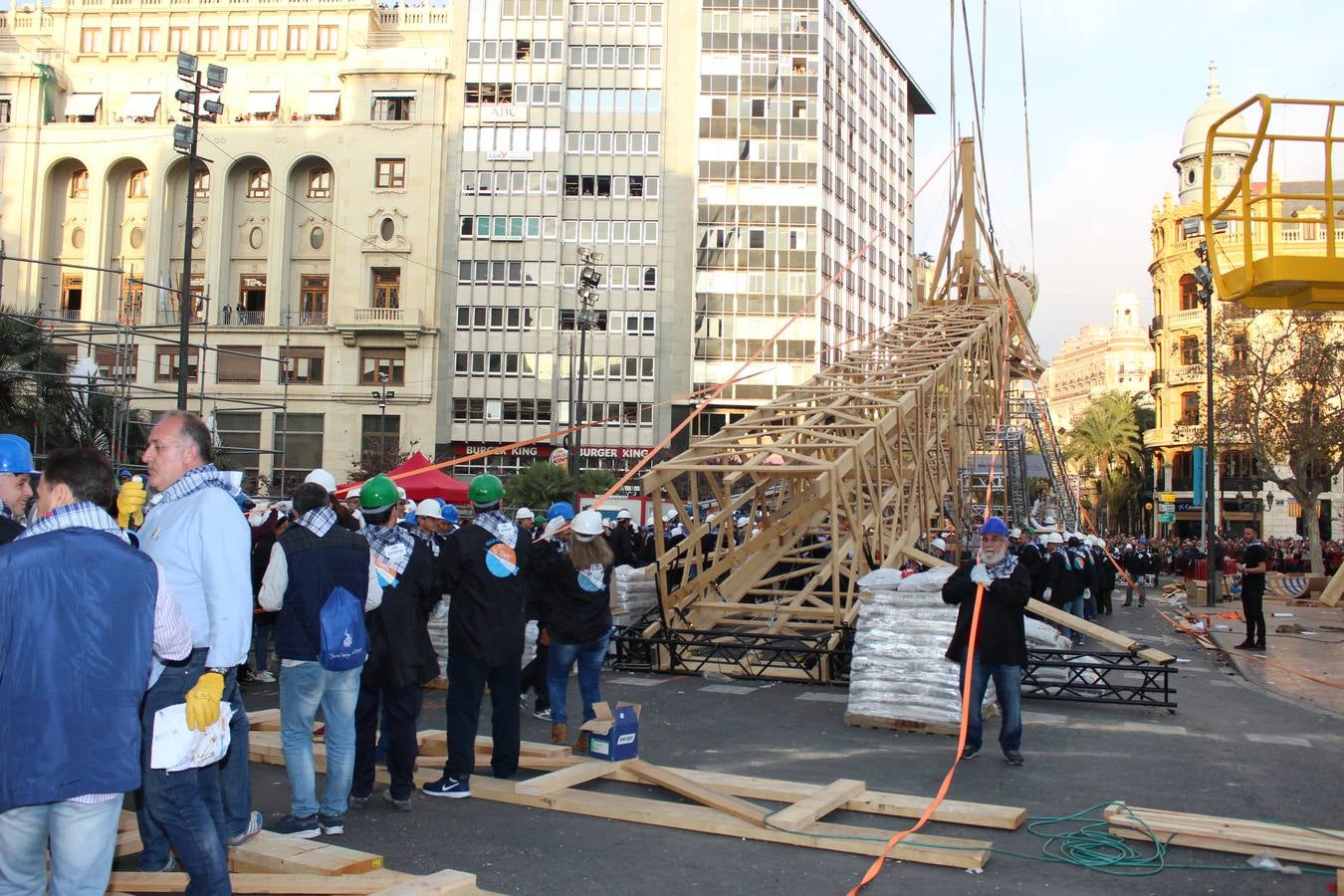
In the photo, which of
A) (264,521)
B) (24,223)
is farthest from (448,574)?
(24,223)

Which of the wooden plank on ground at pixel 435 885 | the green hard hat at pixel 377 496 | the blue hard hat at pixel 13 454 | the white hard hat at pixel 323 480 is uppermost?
the blue hard hat at pixel 13 454

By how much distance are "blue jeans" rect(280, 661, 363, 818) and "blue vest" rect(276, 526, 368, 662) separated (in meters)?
0.16

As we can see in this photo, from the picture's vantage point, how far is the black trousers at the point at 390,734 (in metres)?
6.75

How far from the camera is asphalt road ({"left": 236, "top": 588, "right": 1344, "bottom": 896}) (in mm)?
5699

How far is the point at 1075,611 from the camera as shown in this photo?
20188 millimetres

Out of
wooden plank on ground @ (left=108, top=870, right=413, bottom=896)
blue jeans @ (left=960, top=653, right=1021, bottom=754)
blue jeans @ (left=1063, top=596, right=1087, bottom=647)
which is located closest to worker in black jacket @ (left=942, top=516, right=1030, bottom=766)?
blue jeans @ (left=960, top=653, right=1021, bottom=754)

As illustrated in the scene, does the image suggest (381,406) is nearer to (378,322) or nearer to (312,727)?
(378,322)

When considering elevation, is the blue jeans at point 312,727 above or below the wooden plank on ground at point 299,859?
above

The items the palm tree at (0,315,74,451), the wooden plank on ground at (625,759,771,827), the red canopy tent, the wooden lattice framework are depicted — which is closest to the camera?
the wooden plank on ground at (625,759,771,827)

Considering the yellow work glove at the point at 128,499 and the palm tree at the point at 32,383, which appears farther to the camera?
the palm tree at the point at 32,383

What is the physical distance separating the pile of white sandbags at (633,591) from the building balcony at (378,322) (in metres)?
44.2

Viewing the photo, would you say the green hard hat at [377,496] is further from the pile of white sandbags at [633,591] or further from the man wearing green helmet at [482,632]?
the pile of white sandbags at [633,591]

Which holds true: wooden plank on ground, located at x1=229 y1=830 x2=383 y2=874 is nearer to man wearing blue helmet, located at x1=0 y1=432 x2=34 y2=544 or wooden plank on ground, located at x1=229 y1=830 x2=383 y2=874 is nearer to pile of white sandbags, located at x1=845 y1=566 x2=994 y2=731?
man wearing blue helmet, located at x1=0 y1=432 x2=34 y2=544

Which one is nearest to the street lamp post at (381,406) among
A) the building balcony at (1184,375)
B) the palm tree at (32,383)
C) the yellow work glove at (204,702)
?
the palm tree at (32,383)
